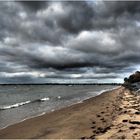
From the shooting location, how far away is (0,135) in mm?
16234

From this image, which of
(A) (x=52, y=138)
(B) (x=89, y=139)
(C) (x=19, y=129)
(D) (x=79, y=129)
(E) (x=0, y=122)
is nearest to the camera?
(B) (x=89, y=139)

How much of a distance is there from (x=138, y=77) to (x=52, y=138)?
8237 cm

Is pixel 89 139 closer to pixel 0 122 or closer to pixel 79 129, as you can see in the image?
pixel 79 129

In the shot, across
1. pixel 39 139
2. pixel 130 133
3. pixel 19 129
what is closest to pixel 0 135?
pixel 19 129

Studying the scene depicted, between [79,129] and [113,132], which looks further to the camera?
[79,129]

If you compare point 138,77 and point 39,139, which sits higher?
point 138,77

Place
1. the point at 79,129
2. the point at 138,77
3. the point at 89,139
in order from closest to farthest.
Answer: the point at 89,139 < the point at 79,129 < the point at 138,77

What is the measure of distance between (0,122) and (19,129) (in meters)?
5.00

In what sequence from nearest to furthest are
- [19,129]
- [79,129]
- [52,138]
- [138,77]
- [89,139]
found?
1. [89,139]
2. [52,138]
3. [79,129]
4. [19,129]
5. [138,77]

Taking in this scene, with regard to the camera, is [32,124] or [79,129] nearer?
[79,129]

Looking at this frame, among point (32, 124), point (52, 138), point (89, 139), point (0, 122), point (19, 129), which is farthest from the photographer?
point (0, 122)

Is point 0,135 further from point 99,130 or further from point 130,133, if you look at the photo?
point 130,133

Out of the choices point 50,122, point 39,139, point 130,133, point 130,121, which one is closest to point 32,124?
point 50,122

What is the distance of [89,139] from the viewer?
42.6 feet
